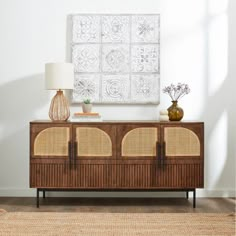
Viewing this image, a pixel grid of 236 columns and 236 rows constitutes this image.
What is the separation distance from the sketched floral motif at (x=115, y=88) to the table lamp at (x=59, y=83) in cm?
42

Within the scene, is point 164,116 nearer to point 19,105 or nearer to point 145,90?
point 145,90

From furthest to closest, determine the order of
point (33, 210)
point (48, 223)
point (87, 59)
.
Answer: point (87, 59) → point (33, 210) → point (48, 223)

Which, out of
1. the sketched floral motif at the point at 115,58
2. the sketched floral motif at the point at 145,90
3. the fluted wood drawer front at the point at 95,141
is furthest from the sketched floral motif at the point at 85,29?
the fluted wood drawer front at the point at 95,141

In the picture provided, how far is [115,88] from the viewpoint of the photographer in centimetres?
469

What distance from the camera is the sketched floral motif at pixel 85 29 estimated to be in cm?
467

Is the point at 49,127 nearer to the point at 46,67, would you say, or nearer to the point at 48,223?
the point at 46,67

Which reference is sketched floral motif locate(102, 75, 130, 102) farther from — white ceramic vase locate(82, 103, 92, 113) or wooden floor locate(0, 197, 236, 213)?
wooden floor locate(0, 197, 236, 213)

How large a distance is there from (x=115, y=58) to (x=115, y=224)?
1652 millimetres

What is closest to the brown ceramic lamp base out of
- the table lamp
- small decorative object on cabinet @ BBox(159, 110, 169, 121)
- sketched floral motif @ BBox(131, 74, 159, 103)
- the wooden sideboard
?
the table lamp

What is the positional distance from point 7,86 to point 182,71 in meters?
1.54

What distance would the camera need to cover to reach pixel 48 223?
11.8 ft

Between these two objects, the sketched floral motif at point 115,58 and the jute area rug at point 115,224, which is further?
the sketched floral motif at point 115,58

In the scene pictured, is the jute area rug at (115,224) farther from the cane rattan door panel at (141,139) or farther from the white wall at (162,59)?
the white wall at (162,59)

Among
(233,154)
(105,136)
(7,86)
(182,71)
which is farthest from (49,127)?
(233,154)
